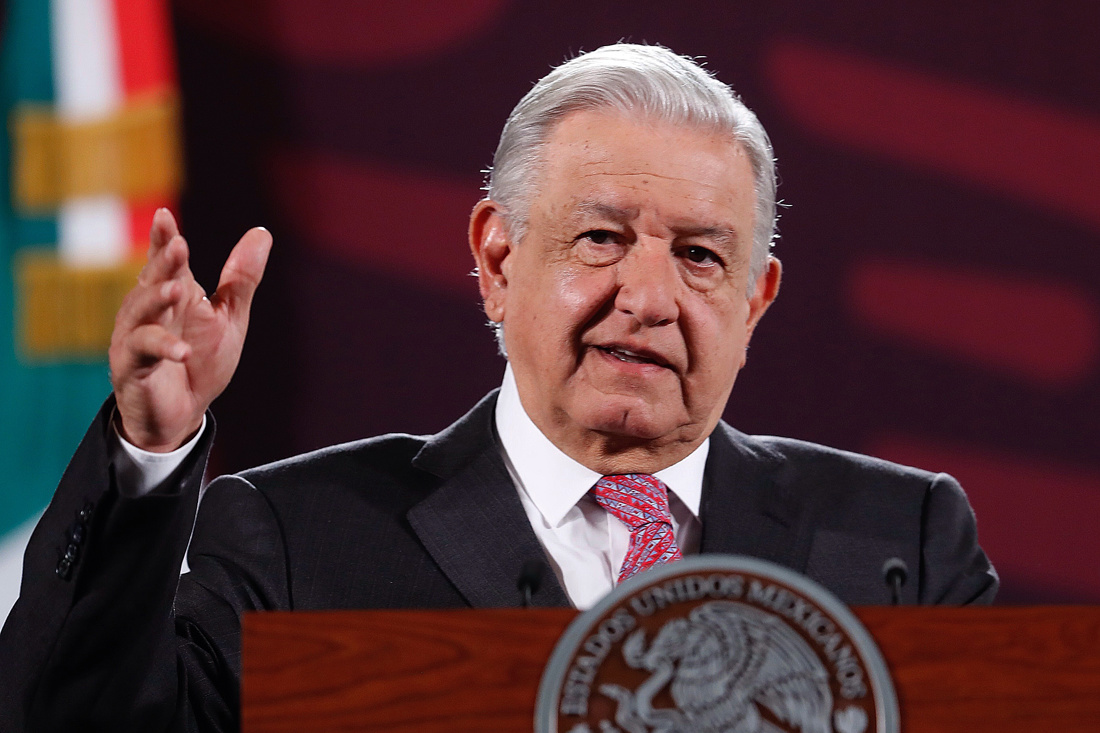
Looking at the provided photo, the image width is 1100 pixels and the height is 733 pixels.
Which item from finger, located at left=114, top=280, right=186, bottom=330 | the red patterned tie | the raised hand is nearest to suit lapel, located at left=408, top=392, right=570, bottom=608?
the red patterned tie

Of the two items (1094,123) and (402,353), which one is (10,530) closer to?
(402,353)

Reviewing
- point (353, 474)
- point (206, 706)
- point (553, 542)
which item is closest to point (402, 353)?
point (353, 474)

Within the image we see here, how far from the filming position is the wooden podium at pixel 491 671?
900 millimetres

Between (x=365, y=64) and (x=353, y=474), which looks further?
(x=365, y=64)

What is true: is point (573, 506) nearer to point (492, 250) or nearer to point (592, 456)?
point (592, 456)

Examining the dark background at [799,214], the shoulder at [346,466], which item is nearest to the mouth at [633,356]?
the shoulder at [346,466]

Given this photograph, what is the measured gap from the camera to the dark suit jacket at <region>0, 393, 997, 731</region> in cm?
110

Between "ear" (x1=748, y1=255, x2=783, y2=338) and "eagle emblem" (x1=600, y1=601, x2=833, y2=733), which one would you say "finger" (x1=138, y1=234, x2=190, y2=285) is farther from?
"ear" (x1=748, y1=255, x2=783, y2=338)

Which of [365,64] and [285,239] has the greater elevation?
[365,64]

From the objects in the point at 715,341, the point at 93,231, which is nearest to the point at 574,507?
the point at 715,341

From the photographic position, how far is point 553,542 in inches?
59.9

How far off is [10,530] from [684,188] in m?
1.59

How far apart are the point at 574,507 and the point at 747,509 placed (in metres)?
0.24

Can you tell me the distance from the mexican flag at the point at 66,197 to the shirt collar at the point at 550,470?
1.07 m
